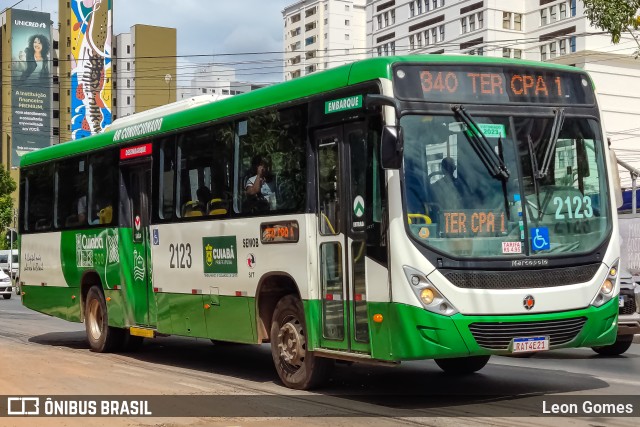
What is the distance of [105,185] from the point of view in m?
16.5

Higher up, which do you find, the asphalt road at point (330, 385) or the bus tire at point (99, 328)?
the bus tire at point (99, 328)

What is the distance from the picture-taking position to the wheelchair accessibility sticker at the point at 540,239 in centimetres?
990

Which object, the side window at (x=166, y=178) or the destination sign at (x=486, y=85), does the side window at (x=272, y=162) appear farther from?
the side window at (x=166, y=178)

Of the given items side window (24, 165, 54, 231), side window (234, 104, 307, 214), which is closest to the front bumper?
side window (234, 104, 307, 214)

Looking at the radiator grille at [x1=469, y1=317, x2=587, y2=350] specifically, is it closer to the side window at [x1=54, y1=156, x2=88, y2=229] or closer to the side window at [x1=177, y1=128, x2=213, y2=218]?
the side window at [x1=177, y1=128, x2=213, y2=218]

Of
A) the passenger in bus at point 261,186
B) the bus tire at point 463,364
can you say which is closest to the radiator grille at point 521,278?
the bus tire at point 463,364

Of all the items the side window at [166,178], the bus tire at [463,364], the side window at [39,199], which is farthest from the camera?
the side window at [39,199]

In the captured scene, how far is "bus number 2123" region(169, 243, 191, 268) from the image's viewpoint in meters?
13.8

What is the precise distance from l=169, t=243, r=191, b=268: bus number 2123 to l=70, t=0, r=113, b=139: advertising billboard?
88.7m

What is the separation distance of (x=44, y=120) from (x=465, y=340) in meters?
128

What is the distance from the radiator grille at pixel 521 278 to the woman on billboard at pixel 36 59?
418 ft

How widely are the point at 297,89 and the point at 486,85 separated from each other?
2302mm

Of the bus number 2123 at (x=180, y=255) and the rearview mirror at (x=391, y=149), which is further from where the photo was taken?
the bus number 2123 at (x=180, y=255)

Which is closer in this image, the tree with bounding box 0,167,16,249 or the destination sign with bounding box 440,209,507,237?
the destination sign with bounding box 440,209,507,237
